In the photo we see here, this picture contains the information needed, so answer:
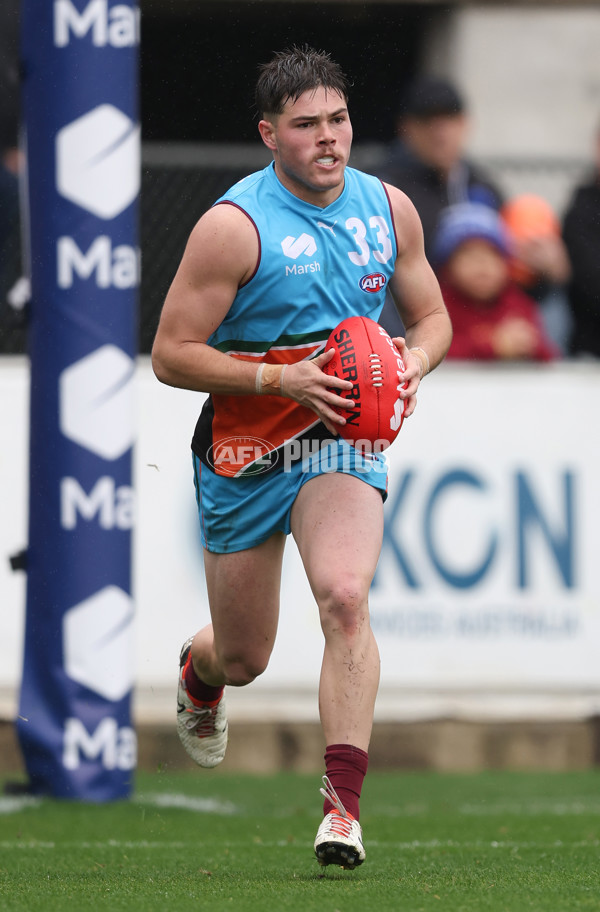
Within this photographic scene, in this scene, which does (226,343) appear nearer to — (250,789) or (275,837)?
(275,837)

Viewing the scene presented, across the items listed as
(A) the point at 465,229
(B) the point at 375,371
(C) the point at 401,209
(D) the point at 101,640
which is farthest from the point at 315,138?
(A) the point at 465,229

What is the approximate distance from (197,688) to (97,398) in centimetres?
208

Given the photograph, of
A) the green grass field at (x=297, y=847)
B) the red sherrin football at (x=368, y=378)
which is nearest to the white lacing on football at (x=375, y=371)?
the red sherrin football at (x=368, y=378)

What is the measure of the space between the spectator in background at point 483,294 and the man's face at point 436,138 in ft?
0.89

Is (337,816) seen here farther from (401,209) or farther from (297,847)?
(401,209)

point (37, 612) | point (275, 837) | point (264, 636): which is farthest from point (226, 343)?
point (37, 612)

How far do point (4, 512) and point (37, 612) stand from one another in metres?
1.20

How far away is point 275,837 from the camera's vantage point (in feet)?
21.8

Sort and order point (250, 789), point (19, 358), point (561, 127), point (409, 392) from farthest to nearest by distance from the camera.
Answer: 1. point (561, 127)
2. point (19, 358)
3. point (250, 789)
4. point (409, 392)

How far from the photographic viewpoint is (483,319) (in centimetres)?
946

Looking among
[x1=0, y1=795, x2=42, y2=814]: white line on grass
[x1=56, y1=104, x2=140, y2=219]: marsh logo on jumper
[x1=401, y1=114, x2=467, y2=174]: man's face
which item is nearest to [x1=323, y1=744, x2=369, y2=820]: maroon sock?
[x1=0, y1=795, x2=42, y2=814]: white line on grass

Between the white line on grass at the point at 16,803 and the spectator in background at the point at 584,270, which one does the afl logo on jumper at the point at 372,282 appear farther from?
the spectator in background at the point at 584,270

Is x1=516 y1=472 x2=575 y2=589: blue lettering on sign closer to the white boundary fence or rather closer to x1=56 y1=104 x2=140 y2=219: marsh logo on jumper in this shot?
the white boundary fence

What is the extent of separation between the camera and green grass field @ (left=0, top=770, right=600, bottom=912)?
14.9 feet
